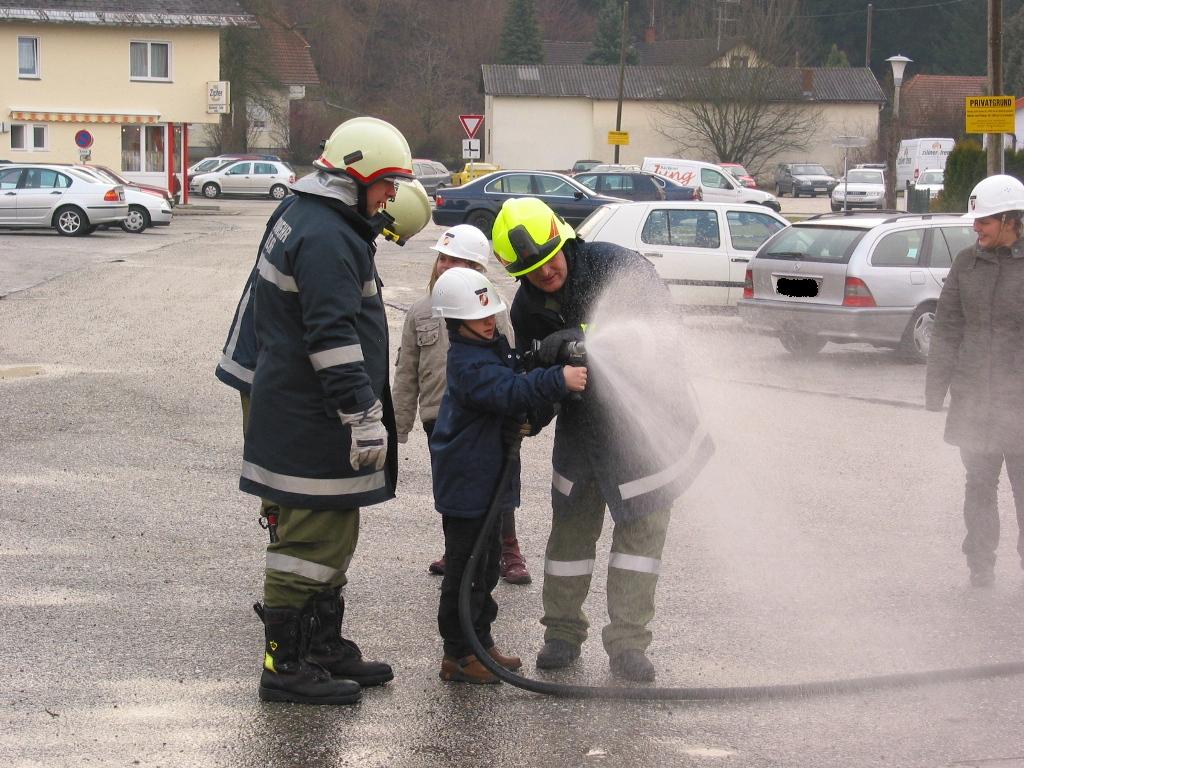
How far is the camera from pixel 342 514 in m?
4.82

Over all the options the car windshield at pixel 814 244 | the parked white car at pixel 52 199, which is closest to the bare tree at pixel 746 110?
the parked white car at pixel 52 199

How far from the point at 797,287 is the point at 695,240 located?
12.4 ft

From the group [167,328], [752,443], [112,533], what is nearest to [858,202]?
[167,328]

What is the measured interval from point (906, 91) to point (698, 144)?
1367 centimetres

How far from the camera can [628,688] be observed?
4902 mm

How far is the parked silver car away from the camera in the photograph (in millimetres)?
13867

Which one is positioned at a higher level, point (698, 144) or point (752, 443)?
point (698, 144)

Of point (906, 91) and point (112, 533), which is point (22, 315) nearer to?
point (112, 533)

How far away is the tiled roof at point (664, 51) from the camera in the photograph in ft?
226

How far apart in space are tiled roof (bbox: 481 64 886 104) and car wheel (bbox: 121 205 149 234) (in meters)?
38.1

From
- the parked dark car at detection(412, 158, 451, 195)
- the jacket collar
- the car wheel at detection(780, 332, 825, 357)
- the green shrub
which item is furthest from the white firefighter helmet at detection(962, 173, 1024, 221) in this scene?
the parked dark car at detection(412, 158, 451, 195)

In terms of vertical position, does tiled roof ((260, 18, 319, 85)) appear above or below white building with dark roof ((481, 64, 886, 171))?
above

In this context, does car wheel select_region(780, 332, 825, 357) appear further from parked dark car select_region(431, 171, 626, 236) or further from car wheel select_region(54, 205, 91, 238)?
car wheel select_region(54, 205, 91, 238)
